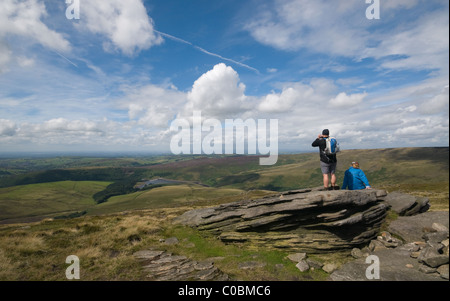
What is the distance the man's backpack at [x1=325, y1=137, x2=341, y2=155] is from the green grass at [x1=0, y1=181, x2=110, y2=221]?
518 feet

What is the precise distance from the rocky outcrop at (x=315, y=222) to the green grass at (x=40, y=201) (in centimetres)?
15113

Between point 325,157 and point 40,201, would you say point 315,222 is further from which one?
point 40,201

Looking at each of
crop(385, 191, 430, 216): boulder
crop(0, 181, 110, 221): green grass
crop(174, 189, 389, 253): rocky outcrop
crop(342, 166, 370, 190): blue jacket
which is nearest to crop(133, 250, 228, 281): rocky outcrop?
crop(174, 189, 389, 253): rocky outcrop

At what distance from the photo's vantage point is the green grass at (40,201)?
401ft

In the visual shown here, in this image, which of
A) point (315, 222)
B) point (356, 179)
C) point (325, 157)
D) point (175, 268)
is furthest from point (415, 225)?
point (175, 268)

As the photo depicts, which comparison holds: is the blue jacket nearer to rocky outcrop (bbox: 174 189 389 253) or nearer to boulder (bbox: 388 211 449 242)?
rocky outcrop (bbox: 174 189 389 253)

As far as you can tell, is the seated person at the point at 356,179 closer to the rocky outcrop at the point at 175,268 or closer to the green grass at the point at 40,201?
the rocky outcrop at the point at 175,268

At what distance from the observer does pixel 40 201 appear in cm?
15162

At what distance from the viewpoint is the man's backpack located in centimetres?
1684

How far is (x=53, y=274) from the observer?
13016 millimetres

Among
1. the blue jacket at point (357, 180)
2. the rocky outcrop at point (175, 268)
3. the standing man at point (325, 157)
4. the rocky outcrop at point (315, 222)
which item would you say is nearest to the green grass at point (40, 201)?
→ the rocky outcrop at point (175, 268)

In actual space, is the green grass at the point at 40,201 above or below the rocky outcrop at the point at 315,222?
below
